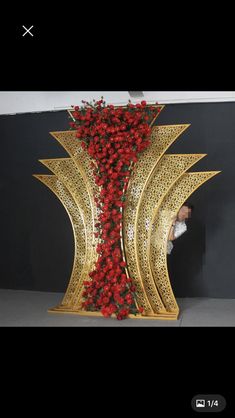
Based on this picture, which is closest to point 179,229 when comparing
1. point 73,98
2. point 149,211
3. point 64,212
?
point 149,211

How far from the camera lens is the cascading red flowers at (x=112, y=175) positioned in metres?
3.80

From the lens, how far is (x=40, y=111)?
5.25 meters

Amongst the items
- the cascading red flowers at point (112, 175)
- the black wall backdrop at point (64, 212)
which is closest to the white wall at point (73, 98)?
the black wall backdrop at point (64, 212)

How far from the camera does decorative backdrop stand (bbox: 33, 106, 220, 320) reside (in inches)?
155

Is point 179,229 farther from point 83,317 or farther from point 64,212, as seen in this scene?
point 64,212

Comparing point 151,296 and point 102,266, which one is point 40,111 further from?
point 151,296

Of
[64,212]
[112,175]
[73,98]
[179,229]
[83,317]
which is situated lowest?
[83,317]

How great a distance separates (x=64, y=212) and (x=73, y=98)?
4.31ft

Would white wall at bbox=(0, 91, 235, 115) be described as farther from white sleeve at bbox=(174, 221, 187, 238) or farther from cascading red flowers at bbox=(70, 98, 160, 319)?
white sleeve at bbox=(174, 221, 187, 238)

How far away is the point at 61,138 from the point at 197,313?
2.06 m

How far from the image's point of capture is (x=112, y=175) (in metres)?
3.82

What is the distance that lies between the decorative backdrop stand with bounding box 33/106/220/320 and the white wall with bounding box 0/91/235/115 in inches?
40.9

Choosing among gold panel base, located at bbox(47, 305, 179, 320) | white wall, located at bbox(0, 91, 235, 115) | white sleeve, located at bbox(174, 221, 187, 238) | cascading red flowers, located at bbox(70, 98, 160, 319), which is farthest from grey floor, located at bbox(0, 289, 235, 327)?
white wall, located at bbox(0, 91, 235, 115)

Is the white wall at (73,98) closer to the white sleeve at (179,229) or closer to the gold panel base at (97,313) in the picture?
the white sleeve at (179,229)
